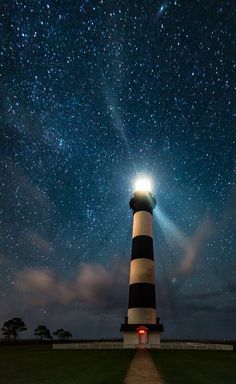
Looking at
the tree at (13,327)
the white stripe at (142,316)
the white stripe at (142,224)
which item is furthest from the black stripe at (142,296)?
the tree at (13,327)

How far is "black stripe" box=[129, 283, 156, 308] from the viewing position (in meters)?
34.0

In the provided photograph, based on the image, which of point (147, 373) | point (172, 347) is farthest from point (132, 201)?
point (147, 373)

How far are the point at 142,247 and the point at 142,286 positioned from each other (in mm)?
4117

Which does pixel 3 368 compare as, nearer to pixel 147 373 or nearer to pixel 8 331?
pixel 147 373

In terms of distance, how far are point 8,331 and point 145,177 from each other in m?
59.8

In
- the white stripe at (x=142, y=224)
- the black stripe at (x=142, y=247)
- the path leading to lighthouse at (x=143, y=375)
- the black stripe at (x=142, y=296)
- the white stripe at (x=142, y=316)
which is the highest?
the white stripe at (x=142, y=224)

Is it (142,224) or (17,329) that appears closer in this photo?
(142,224)

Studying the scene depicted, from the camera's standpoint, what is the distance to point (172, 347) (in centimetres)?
3356

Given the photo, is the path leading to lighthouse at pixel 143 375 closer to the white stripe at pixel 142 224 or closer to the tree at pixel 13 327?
the white stripe at pixel 142 224

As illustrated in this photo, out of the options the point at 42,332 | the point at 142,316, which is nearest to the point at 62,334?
the point at 42,332

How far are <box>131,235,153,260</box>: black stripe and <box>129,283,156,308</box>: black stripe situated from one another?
3.03 m

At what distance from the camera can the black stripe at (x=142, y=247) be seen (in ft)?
118

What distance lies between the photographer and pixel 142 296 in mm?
34156

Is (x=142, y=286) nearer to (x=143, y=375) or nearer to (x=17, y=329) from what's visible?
(x=143, y=375)
